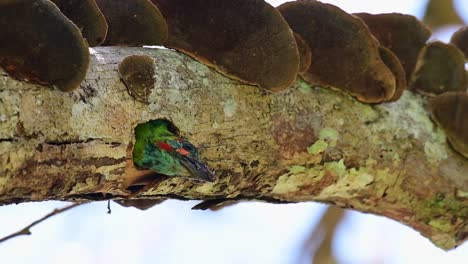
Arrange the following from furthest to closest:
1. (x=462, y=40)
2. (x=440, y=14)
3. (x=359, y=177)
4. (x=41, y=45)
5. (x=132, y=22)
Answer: (x=440, y=14) < (x=462, y=40) < (x=359, y=177) < (x=132, y=22) < (x=41, y=45)

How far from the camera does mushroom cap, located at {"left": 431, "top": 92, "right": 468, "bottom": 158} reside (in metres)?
2.45

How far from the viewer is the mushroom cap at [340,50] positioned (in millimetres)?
2188

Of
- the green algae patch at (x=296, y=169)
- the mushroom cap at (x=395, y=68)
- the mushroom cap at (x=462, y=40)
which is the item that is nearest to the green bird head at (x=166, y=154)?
the green algae patch at (x=296, y=169)

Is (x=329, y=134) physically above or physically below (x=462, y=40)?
below

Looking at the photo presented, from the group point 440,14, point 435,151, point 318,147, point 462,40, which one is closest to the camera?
point 318,147

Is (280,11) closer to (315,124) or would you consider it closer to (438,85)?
(315,124)

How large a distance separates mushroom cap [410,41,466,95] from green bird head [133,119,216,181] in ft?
3.39

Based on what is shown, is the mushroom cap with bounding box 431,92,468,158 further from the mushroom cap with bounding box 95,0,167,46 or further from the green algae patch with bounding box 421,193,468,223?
the mushroom cap with bounding box 95,0,167,46

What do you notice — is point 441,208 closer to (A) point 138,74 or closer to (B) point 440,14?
(A) point 138,74

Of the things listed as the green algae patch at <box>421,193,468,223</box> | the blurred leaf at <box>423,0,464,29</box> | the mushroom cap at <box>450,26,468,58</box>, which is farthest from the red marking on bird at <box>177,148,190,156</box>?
the blurred leaf at <box>423,0,464,29</box>

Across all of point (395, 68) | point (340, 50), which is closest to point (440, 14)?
point (395, 68)

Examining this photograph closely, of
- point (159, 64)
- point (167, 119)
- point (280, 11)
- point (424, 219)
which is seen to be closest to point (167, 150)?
point (167, 119)

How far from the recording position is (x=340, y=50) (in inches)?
88.1

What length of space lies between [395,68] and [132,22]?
0.85 meters
